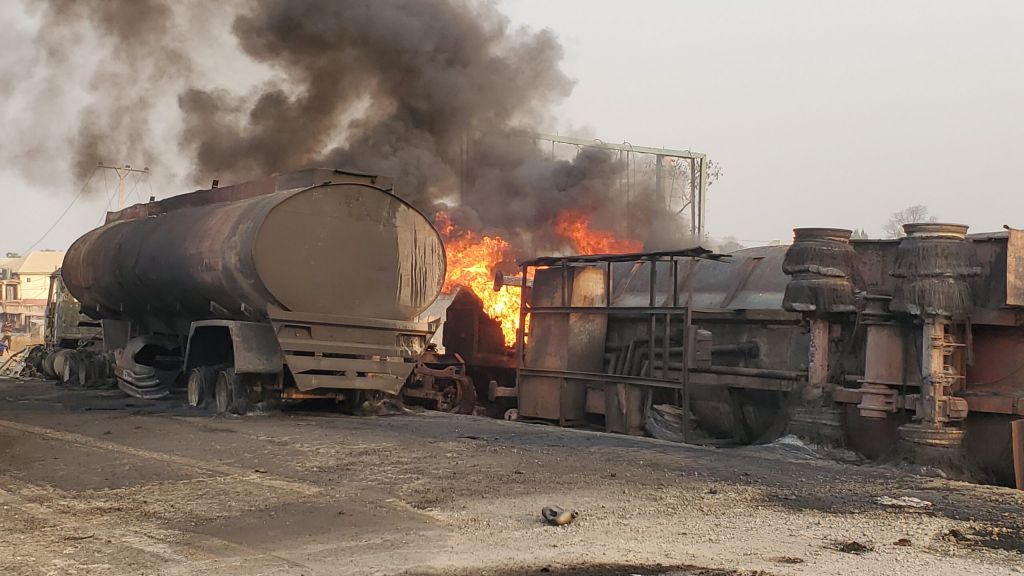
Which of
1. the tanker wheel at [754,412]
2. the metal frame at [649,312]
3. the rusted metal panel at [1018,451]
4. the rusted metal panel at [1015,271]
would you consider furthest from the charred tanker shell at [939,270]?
the metal frame at [649,312]

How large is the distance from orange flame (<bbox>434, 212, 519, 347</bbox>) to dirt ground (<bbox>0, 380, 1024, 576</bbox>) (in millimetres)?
6313

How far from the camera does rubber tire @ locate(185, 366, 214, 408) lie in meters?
15.5

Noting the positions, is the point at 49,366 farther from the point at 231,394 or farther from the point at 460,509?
the point at 460,509

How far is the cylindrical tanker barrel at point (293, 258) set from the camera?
1412 centimetres

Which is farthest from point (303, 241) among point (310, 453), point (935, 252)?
point (935, 252)

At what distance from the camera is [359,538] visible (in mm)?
6574

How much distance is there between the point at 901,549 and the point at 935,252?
177 inches

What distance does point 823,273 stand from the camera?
434 inches

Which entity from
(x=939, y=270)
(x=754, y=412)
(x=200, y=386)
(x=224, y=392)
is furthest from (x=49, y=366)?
(x=939, y=270)

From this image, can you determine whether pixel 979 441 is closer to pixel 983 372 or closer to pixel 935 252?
pixel 983 372

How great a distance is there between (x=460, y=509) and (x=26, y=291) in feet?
274

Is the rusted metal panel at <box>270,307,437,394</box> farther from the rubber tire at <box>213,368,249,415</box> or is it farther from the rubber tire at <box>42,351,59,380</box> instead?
the rubber tire at <box>42,351,59,380</box>

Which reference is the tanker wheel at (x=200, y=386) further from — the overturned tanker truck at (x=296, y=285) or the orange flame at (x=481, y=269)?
the orange flame at (x=481, y=269)

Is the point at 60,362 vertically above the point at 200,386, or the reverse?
the point at 60,362
